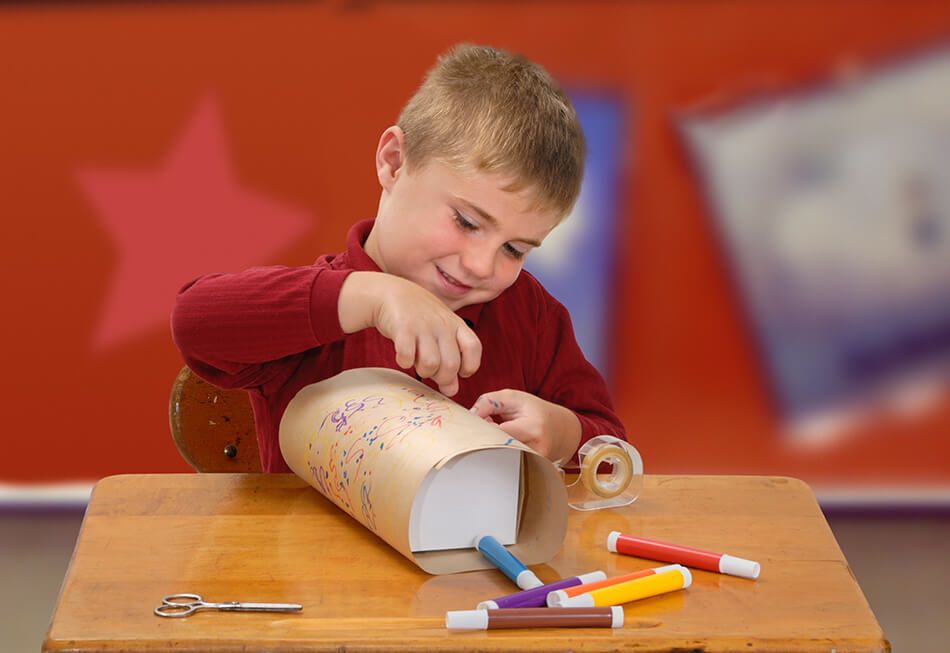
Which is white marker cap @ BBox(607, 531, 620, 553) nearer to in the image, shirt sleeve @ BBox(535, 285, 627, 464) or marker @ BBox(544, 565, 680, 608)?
marker @ BBox(544, 565, 680, 608)

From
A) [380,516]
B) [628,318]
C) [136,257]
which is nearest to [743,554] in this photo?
[380,516]

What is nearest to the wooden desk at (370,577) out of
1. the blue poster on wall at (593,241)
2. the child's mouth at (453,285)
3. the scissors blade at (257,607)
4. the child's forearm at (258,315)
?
the scissors blade at (257,607)

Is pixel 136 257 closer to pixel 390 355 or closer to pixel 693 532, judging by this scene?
pixel 390 355

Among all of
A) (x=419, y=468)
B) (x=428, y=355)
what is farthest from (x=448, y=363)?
(x=419, y=468)

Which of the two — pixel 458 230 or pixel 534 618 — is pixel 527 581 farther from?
pixel 458 230

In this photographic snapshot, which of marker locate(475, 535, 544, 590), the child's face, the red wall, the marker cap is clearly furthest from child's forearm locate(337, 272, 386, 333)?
the red wall

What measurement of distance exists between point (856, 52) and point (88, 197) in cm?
176

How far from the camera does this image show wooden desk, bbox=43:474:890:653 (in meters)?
0.67

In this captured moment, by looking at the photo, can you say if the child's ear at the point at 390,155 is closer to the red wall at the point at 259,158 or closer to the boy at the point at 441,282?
the boy at the point at 441,282

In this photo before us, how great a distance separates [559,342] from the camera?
3.94 feet

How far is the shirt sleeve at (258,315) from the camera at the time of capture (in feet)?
3.00

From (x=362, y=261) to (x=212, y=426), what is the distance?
0.27 m

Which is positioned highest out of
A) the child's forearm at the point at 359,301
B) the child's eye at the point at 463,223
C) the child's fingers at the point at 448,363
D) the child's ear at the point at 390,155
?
the child's ear at the point at 390,155

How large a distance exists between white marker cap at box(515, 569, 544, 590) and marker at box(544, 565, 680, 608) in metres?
0.02
